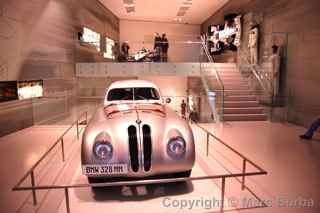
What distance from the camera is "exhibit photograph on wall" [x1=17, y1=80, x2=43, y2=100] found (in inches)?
238

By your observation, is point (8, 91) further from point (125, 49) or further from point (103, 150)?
point (125, 49)

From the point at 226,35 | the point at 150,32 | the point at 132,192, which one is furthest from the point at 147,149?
the point at 150,32

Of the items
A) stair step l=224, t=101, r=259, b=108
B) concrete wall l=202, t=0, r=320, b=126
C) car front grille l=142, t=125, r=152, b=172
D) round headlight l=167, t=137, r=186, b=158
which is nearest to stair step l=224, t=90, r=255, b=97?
stair step l=224, t=101, r=259, b=108

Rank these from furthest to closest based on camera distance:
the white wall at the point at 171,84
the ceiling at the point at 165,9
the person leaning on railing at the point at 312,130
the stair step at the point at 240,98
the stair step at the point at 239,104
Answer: the white wall at the point at 171,84 → the ceiling at the point at 165,9 → the stair step at the point at 240,98 → the stair step at the point at 239,104 → the person leaning on railing at the point at 312,130

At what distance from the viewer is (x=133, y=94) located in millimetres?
4008

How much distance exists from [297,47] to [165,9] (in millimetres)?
8505

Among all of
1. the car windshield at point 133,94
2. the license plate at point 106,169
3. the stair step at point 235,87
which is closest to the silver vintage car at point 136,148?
the license plate at point 106,169

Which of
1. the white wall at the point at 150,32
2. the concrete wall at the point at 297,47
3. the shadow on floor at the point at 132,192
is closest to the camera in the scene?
the shadow on floor at the point at 132,192

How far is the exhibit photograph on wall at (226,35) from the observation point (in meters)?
10.9

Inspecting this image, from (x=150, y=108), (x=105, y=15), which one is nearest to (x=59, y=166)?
(x=150, y=108)

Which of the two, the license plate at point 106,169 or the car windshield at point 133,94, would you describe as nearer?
the license plate at point 106,169

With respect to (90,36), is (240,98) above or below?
below

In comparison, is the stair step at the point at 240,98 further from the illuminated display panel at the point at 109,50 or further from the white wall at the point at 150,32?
the white wall at the point at 150,32

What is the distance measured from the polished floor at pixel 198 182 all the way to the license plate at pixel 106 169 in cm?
37
